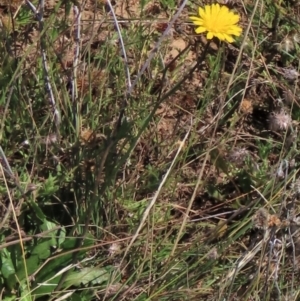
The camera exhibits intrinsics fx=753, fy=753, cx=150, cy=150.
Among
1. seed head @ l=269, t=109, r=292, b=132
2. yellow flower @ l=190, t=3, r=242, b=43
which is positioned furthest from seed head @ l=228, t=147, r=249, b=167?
yellow flower @ l=190, t=3, r=242, b=43

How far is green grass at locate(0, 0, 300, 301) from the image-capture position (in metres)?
1.73

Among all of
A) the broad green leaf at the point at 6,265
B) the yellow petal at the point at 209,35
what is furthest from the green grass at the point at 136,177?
the yellow petal at the point at 209,35

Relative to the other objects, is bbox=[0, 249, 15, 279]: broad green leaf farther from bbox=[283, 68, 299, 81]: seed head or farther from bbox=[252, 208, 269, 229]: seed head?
bbox=[283, 68, 299, 81]: seed head

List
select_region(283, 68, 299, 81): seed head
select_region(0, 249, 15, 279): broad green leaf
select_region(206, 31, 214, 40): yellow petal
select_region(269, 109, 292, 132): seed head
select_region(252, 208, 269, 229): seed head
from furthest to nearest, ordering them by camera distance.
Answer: select_region(283, 68, 299, 81): seed head, select_region(269, 109, 292, 132): seed head, select_region(0, 249, 15, 279): broad green leaf, select_region(252, 208, 269, 229): seed head, select_region(206, 31, 214, 40): yellow petal

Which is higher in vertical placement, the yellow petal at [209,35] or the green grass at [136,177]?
the yellow petal at [209,35]

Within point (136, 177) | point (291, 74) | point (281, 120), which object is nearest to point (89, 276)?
point (136, 177)

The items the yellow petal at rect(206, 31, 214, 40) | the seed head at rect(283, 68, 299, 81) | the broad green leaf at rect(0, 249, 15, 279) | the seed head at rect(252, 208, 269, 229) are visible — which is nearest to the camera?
the yellow petal at rect(206, 31, 214, 40)

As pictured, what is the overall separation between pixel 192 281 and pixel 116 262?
0.19 metres

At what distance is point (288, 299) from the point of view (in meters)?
1.80

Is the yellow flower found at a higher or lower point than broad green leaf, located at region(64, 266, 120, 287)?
higher

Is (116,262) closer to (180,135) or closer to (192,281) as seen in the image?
(192,281)

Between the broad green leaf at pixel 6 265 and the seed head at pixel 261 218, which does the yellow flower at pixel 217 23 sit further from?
the broad green leaf at pixel 6 265

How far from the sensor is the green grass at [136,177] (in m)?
1.73

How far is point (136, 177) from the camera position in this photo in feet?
6.64
